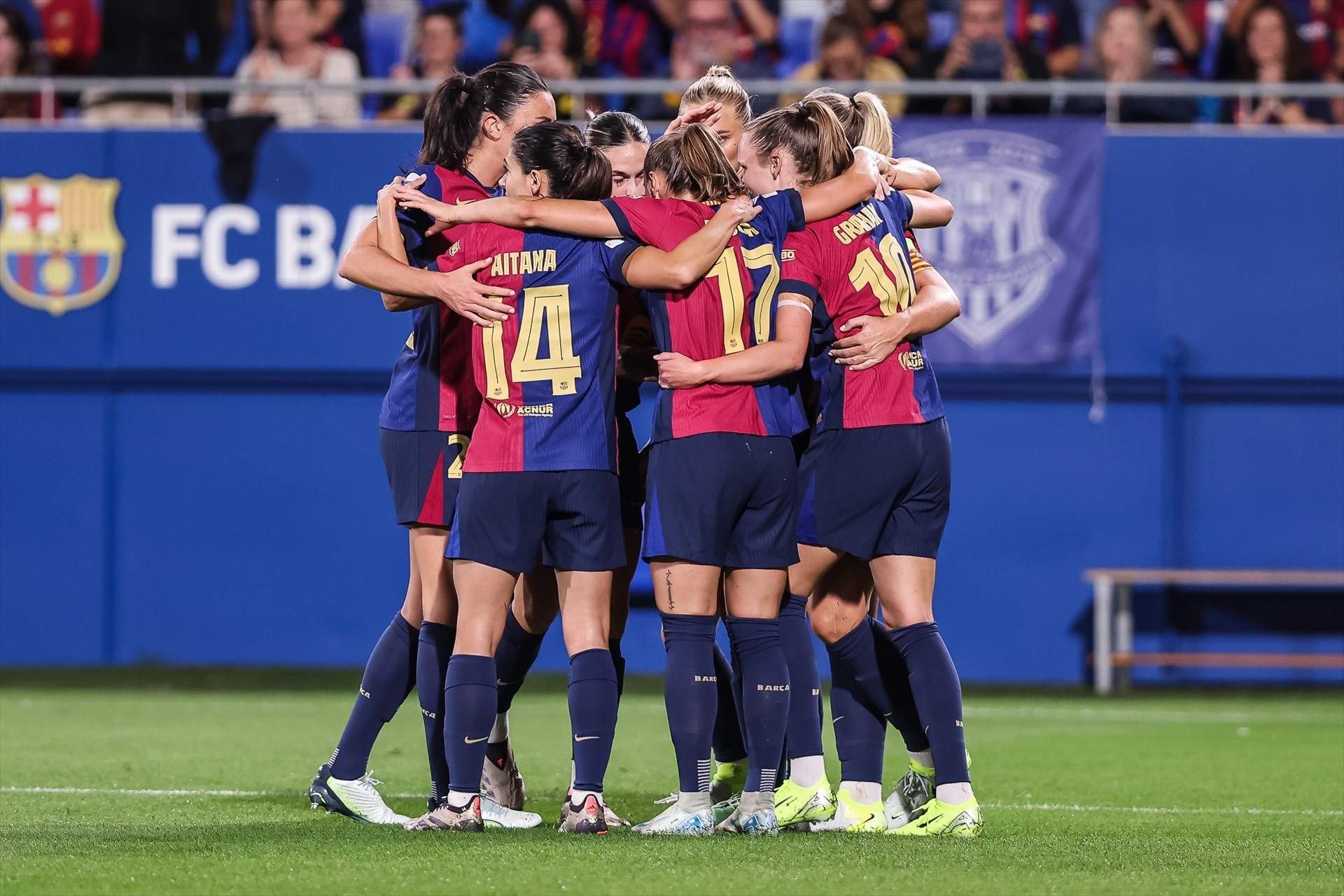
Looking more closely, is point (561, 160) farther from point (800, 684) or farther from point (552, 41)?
point (552, 41)

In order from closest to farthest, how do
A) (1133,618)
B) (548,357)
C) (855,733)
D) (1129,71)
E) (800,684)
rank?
(548,357)
(800,684)
(855,733)
(1133,618)
(1129,71)

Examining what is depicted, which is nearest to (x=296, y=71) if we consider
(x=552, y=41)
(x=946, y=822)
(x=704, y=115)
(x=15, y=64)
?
(x=552, y=41)

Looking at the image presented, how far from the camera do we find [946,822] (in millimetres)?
5016

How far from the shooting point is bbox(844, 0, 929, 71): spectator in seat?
1195 cm

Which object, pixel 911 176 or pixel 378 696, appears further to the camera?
pixel 911 176

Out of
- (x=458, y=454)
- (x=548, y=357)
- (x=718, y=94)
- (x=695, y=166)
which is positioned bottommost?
(x=458, y=454)

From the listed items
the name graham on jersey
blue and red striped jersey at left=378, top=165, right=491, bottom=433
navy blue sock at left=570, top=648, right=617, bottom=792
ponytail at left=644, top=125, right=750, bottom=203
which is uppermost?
ponytail at left=644, top=125, right=750, bottom=203

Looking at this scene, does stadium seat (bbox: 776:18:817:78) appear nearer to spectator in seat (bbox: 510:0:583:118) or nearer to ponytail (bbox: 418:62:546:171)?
spectator in seat (bbox: 510:0:583:118)

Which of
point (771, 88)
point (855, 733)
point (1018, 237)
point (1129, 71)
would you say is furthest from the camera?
point (1129, 71)

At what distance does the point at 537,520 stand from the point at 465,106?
4.25 feet

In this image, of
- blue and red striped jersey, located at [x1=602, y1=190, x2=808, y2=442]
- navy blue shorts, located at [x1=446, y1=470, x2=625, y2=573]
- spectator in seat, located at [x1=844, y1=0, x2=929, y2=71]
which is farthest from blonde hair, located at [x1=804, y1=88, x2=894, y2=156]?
spectator in seat, located at [x1=844, y1=0, x2=929, y2=71]

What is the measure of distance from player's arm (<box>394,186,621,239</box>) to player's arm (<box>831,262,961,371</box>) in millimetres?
747

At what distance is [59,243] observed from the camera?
11492 millimetres

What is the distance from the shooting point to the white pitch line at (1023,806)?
589 centimetres
